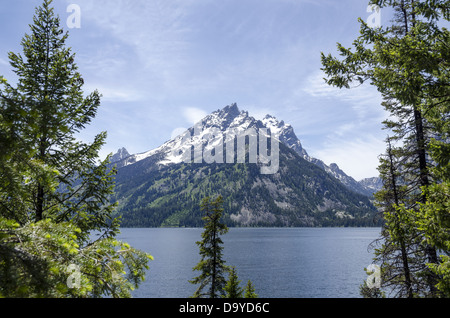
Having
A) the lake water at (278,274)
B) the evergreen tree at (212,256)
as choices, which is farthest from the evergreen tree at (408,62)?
the lake water at (278,274)

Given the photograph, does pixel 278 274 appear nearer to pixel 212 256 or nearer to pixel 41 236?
pixel 212 256

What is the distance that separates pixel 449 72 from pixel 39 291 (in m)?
10.6

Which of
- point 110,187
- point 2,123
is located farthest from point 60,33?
point 2,123

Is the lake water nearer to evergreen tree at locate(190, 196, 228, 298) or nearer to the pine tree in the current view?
evergreen tree at locate(190, 196, 228, 298)

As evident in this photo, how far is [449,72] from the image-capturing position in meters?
7.73

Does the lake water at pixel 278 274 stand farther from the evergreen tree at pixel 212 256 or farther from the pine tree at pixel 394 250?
the pine tree at pixel 394 250

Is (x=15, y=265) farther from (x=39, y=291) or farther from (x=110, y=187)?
(x=110, y=187)
